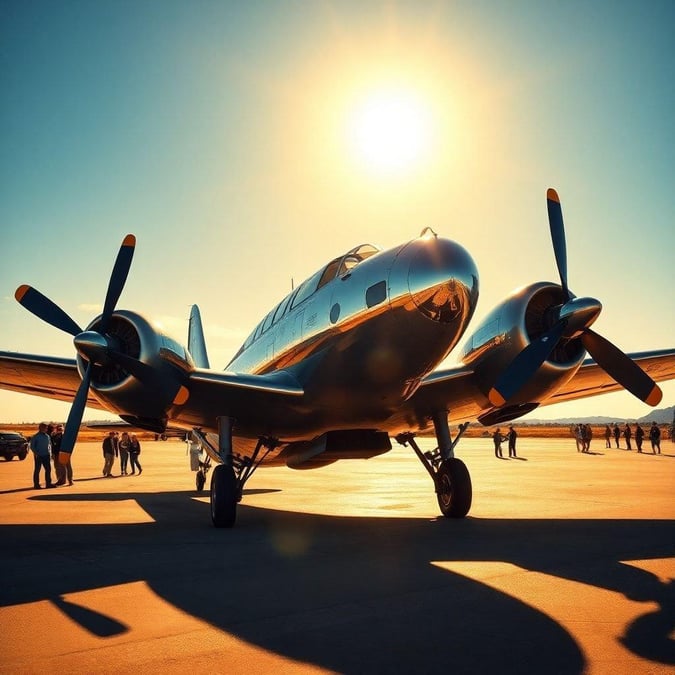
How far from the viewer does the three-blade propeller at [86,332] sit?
33.4 feet

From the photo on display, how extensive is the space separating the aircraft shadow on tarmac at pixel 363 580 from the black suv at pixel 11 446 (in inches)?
1289

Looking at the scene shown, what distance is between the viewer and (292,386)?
12.0 m

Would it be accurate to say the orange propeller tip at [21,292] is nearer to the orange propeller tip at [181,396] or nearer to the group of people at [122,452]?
the orange propeller tip at [181,396]

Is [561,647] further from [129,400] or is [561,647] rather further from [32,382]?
[32,382]

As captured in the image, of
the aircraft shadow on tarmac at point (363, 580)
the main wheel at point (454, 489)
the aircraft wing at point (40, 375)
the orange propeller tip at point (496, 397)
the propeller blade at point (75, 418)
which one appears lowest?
the aircraft shadow on tarmac at point (363, 580)

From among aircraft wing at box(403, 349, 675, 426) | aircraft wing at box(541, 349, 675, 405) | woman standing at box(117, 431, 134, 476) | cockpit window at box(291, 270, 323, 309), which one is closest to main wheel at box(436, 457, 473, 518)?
aircraft wing at box(403, 349, 675, 426)

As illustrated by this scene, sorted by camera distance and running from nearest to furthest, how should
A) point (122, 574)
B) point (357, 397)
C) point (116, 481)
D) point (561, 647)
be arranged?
point (561, 647), point (122, 574), point (357, 397), point (116, 481)

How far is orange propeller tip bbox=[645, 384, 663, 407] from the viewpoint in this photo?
10484 mm

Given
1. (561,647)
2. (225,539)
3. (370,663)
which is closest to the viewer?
(370,663)

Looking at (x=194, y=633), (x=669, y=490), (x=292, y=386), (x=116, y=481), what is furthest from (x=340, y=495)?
(x=194, y=633)

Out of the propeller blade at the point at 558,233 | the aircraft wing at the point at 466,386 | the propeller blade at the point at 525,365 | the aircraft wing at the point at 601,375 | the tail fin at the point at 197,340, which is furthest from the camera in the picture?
the tail fin at the point at 197,340

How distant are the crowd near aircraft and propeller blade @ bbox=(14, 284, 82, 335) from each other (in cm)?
3

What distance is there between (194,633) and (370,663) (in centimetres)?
151

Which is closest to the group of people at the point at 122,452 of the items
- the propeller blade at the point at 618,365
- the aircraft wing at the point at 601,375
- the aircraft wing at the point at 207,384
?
the aircraft wing at the point at 207,384
